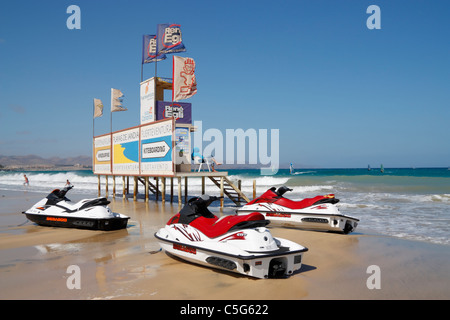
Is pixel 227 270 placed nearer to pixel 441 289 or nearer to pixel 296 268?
pixel 296 268

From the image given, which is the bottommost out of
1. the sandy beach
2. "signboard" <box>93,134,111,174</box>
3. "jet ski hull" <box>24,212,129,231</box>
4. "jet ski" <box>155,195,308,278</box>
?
the sandy beach

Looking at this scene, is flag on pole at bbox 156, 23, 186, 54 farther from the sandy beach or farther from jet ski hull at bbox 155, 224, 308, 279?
jet ski hull at bbox 155, 224, 308, 279

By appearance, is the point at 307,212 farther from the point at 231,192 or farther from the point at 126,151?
the point at 126,151

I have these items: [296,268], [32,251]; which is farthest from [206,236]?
[32,251]

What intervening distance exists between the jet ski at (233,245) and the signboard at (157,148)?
10167mm

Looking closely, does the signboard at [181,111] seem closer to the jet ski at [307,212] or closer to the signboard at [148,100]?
the signboard at [148,100]

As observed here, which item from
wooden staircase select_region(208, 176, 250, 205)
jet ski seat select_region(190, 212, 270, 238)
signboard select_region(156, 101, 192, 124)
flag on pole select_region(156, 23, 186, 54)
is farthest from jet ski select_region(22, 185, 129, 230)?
flag on pole select_region(156, 23, 186, 54)

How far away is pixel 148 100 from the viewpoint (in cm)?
2092

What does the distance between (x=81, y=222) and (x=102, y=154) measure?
585 inches

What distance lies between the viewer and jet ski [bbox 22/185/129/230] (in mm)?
10359

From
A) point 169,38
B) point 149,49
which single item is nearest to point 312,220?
point 169,38

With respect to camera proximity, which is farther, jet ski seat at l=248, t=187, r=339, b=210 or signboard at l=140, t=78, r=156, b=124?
signboard at l=140, t=78, r=156, b=124

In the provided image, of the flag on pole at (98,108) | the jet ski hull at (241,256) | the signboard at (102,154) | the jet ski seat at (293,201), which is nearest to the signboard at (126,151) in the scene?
the signboard at (102,154)

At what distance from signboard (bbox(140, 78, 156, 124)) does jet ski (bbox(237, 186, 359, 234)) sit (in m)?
11.0
